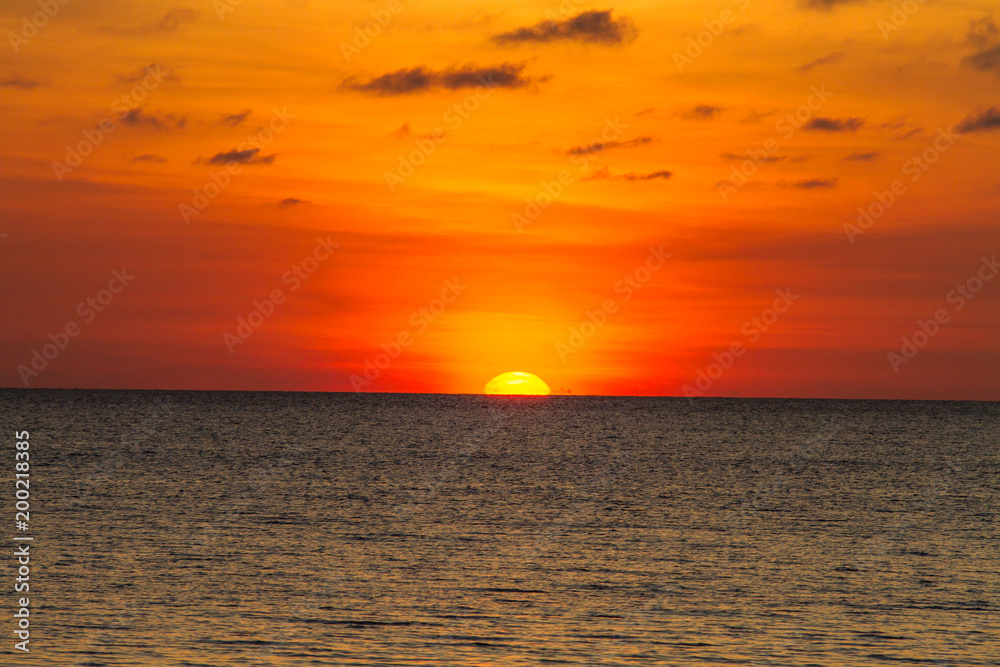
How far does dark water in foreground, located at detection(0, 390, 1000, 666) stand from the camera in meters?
30.1

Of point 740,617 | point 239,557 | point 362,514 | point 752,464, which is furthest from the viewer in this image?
point 752,464

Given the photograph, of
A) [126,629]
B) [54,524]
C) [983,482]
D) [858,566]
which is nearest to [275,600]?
[126,629]

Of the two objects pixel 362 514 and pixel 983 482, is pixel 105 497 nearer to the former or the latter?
pixel 362 514

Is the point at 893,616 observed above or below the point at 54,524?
below

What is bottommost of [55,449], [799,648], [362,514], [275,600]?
[799,648]

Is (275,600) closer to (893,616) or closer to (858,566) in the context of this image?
(893,616)

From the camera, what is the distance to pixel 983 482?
86812 mm

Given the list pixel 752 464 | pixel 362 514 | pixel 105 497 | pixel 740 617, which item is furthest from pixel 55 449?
pixel 740 617

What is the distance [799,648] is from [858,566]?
1471 centimetres

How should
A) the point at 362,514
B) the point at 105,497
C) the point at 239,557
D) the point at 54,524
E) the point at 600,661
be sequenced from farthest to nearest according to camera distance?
the point at 105,497 → the point at 362,514 → the point at 54,524 → the point at 239,557 → the point at 600,661

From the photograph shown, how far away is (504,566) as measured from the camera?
4197cm

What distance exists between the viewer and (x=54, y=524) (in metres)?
50.0

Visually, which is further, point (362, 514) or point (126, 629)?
point (362, 514)

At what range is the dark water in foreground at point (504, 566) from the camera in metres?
30.1
